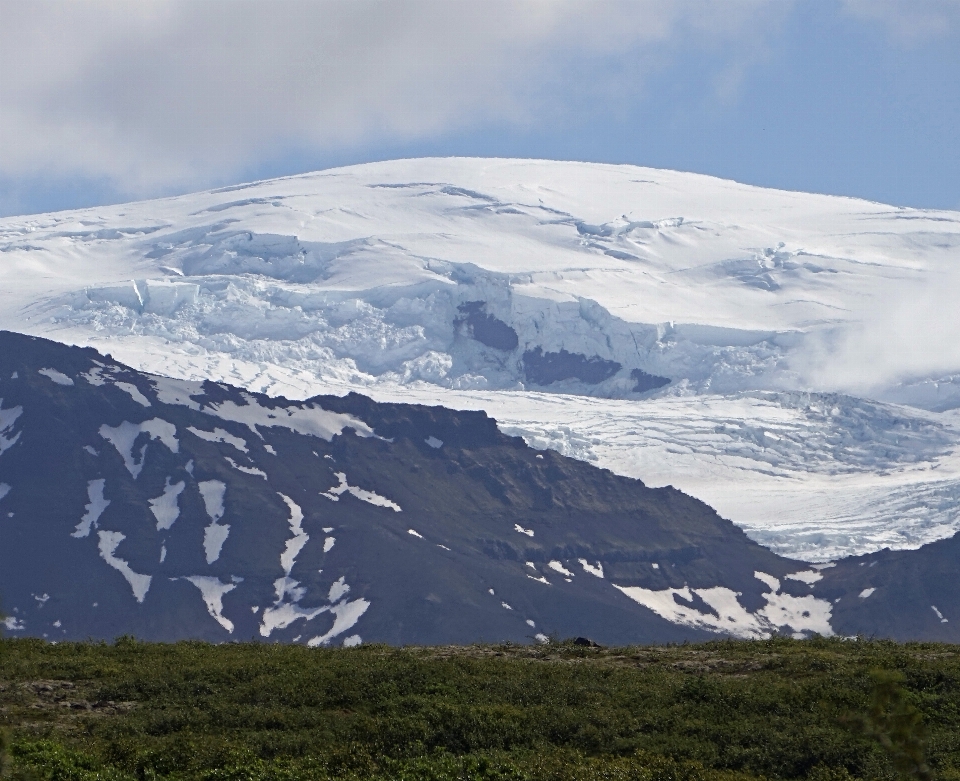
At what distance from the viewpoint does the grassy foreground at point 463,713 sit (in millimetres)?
21609

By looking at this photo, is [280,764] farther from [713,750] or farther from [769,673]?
[769,673]

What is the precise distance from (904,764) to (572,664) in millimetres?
17464

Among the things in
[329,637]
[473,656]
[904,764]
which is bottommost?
[329,637]

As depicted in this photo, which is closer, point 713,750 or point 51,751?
point 51,751

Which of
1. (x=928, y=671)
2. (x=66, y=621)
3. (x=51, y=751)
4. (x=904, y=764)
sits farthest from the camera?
(x=66, y=621)

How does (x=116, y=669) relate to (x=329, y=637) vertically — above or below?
above

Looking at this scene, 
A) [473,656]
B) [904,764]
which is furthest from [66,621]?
[904,764]

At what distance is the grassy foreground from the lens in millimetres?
21609

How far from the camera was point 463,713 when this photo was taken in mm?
24219

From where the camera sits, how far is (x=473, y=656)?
30391mm

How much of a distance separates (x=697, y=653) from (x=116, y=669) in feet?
38.2

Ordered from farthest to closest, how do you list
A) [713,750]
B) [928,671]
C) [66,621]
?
[66,621], [928,671], [713,750]

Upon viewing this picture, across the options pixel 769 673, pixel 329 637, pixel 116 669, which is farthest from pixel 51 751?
pixel 329 637

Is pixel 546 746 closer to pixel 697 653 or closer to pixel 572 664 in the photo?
pixel 572 664
